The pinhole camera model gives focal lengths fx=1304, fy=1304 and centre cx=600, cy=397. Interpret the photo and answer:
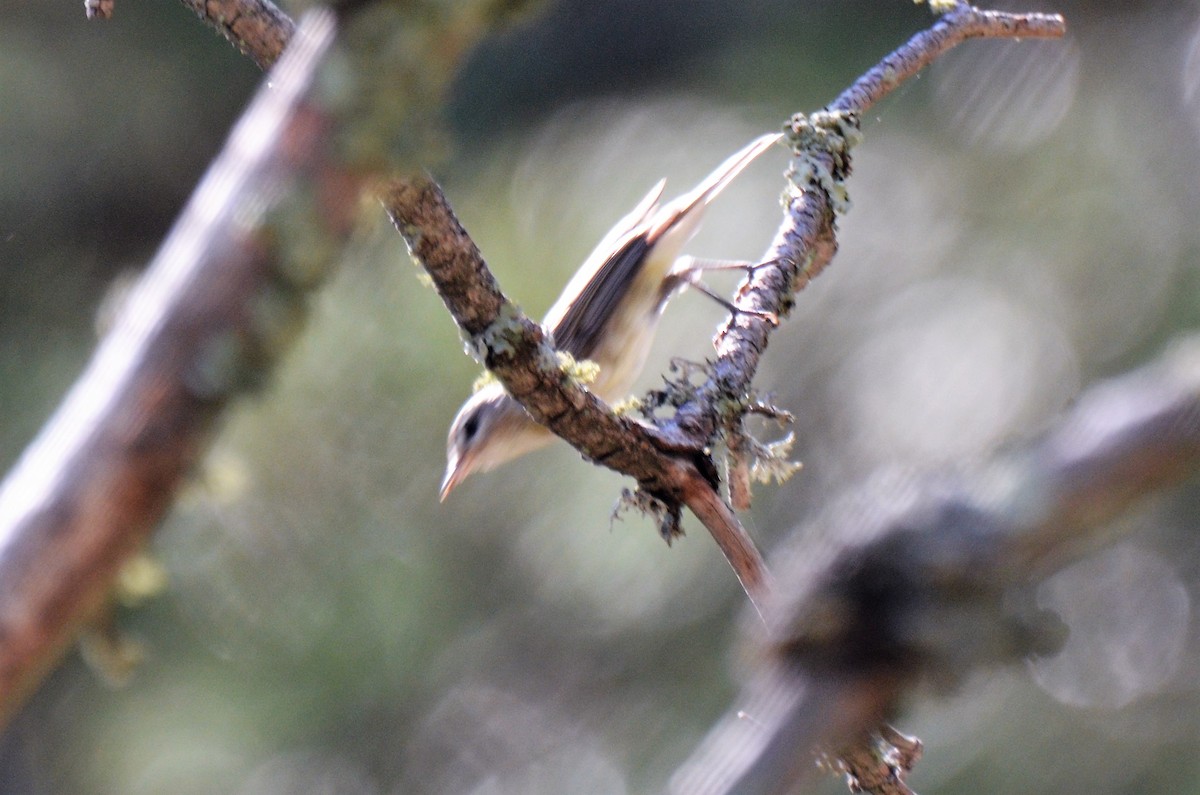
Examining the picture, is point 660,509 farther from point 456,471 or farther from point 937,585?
point 456,471

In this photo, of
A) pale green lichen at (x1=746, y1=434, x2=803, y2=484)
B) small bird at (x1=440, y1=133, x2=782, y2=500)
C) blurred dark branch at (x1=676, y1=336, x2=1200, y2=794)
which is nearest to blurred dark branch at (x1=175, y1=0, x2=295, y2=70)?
pale green lichen at (x1=746, y1=434, x2=803, y2=484)

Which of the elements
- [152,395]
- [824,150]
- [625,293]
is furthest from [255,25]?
[625,293]

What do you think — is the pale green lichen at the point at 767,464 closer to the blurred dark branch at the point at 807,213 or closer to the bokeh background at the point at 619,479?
the blurred dark branch at the point at 807,213

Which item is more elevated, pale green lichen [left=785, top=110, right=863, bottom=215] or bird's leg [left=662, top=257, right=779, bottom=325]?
bird's leg [left=662, top=257, right=779, bottom=325]

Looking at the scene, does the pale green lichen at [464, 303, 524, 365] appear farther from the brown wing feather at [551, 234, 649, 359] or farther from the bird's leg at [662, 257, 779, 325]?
the brown wing feather at [551, 234, 649, 359]

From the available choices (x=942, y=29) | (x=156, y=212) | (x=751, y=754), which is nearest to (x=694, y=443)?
(x=942, y=29)

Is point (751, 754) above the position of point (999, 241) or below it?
below

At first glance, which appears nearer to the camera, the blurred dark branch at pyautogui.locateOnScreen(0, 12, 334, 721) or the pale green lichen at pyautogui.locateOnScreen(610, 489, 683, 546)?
the blurred dark branch at pyautogui.locateOnScreen(0, 12, 334, 721)

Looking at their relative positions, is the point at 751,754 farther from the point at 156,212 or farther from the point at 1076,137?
the point at 156,212
